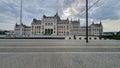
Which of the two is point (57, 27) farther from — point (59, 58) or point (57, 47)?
point (59, 58)

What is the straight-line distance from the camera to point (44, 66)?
245 inches

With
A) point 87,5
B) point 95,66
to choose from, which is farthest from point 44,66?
point 87,5

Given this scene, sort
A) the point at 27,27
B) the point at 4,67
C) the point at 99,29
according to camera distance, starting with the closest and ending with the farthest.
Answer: the point at 4,67 → the point at 99,29 → the point at 27,27

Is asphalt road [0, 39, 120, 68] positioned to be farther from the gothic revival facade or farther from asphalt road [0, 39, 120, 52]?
the gothic revival facade

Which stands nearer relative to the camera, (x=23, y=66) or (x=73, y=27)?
(x=23, y=66)

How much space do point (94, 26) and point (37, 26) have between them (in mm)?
65989

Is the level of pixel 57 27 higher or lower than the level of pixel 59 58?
higher

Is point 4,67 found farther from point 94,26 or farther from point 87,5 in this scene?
point 94,26

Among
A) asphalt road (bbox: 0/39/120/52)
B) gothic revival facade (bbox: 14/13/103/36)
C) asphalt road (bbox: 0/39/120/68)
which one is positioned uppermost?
gothic revival facade (bbox: 14/13/103/36)

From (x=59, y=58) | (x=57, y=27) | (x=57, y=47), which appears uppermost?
(x=57, y=27)

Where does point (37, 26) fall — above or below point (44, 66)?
above

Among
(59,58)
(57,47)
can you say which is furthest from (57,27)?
(59,58)

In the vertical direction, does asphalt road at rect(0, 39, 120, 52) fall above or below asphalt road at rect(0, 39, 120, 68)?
above

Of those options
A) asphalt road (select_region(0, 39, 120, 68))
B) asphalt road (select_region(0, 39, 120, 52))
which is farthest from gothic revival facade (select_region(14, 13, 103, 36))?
asphalt road (select_region(0, 39, 120, 68))
